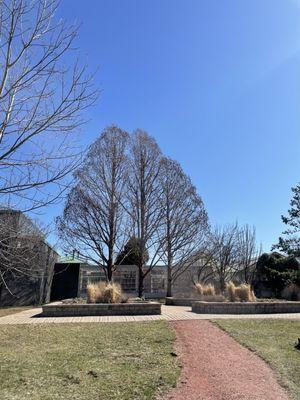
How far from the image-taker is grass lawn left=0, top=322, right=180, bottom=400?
489 centimetres

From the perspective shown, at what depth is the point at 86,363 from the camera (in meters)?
6.16

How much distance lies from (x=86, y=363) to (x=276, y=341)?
4.25m

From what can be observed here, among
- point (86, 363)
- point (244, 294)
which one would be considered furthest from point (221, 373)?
point (244, 294)

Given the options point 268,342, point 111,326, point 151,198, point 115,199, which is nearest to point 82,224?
point 115,199

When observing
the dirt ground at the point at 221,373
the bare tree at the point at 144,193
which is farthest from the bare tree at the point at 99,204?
the dirt ground at the point at 221,373

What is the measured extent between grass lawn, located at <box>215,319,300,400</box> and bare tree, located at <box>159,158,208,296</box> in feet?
39.5

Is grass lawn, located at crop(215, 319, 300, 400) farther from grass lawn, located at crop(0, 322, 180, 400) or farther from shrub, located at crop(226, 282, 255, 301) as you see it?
shrub, located at crop(226, 282, 255, 301)

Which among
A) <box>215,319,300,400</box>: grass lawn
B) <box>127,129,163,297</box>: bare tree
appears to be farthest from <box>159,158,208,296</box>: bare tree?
<box>215,319,300,400</box>: grass lawn

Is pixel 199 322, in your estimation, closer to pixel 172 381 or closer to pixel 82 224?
pixel 172 381

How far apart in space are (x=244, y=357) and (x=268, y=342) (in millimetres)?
1598

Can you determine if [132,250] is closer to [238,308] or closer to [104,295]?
[104,295]

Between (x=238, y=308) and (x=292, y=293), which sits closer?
(x=238, y=308)

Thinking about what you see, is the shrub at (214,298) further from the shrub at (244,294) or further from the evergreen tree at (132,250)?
the evergreen tree at (132,250)

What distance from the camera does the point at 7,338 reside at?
Result: 845cm
